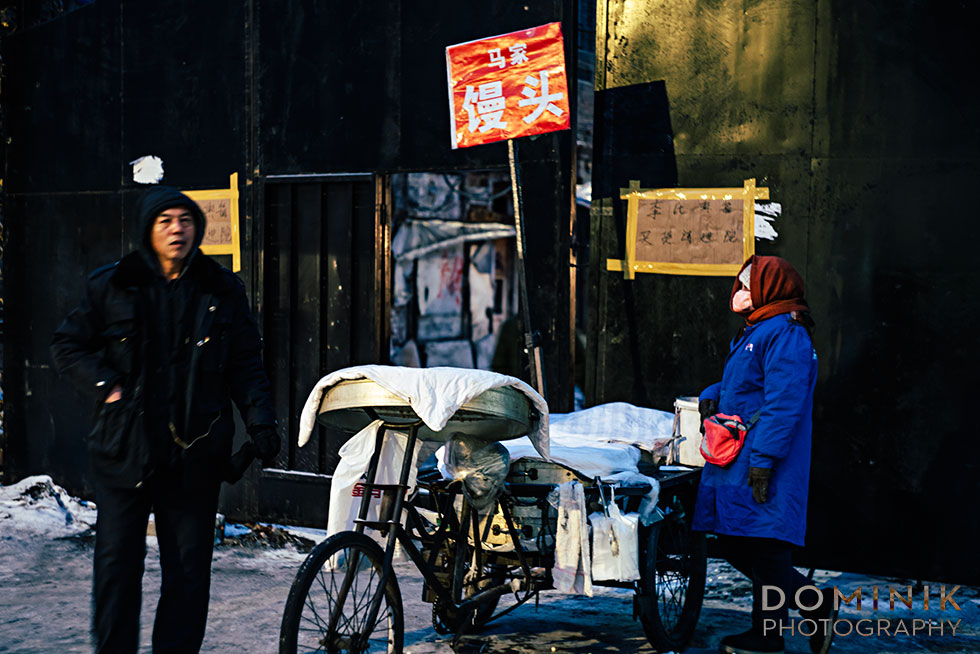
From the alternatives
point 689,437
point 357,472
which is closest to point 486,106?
point 689,437

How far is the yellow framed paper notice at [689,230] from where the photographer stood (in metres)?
7.07

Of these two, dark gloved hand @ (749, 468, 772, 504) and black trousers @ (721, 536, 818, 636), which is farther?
black trousers @ (721, 536, 818, 636)

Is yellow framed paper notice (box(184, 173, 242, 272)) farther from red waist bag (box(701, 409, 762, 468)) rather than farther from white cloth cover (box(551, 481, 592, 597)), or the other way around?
red waist bag (box(701, 409, 762, 468))

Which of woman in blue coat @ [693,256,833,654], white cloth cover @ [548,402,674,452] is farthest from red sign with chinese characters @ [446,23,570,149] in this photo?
woman in blue coat @ [693,256,833,654]

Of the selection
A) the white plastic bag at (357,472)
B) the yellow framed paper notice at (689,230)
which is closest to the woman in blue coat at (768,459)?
the white plastic bag at (357,472)

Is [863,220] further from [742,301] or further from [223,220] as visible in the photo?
[223,220]

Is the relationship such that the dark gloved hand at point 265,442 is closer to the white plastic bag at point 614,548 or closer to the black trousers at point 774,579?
the white plastic bag at point 614,548

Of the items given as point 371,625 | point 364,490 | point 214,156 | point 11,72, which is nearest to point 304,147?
point 214,156

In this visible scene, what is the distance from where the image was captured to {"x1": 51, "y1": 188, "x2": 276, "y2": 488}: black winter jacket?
4.17 meters

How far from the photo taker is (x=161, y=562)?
4312 mm

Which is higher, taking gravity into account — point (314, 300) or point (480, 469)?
point (314, 300)

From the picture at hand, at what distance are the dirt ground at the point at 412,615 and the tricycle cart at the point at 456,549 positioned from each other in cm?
23

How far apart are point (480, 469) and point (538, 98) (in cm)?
314

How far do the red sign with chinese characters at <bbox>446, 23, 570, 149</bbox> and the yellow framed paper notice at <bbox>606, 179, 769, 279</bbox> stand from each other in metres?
0.83
